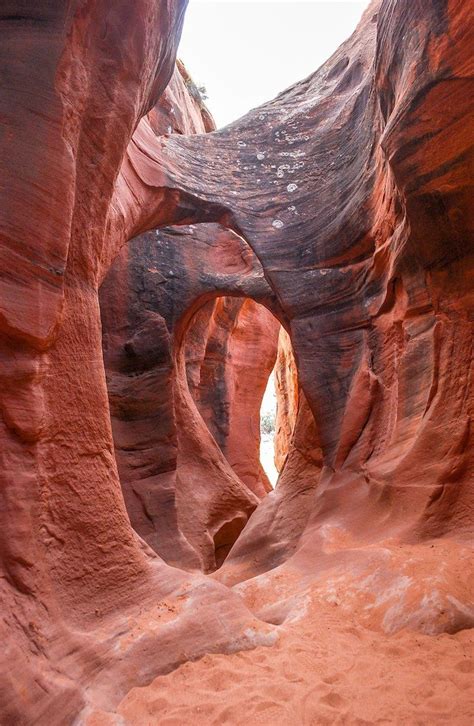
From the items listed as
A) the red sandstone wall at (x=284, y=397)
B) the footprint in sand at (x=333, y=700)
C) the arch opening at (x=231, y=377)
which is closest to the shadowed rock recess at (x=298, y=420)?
the footprint in sand at (x=333, y=700)

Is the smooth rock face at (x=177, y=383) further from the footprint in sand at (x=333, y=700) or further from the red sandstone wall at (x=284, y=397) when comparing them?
the footprint in sand at (x=333, y=700)

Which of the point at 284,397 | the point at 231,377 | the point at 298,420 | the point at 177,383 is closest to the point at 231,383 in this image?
the point at 231,377

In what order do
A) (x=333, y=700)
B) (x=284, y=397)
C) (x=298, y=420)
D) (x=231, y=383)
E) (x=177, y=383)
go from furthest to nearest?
(x=284, y=397) → (x=231, y=383) → (x=177, y=383) → (x=298, y=420) → (x=333, y=700)

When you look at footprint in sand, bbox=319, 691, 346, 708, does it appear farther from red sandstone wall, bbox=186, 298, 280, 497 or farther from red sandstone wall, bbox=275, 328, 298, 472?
red sandstone wall, bbox=275, 328, 298, 472

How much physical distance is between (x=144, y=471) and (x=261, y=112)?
644 cm

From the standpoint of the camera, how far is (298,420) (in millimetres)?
8617

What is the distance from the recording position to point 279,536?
24.1ft

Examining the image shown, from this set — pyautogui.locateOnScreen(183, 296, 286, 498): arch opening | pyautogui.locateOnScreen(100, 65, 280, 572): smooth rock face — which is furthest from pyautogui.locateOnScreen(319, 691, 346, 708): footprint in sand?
pyautogui.locateOnScreen(183, 296, 286, 498): arch opening

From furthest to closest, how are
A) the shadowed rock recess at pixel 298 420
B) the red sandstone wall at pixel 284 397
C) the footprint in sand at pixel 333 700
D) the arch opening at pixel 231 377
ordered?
the red sandstone wall at pixel 284 397 < the arch opening at pixel 231 377 < the shadowed rock recess at pixel 298 420 < the footprint in sand at pixel 333 700

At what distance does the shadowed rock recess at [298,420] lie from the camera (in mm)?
3254

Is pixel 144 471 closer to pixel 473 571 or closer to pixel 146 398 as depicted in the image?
pixel 146 398

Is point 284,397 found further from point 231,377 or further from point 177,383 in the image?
point 177,383

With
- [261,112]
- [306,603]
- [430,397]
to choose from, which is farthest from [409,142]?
[261,112]

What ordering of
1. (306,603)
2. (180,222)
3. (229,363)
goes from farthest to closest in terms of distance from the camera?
(229,363)
(180,222)
(306,603)
